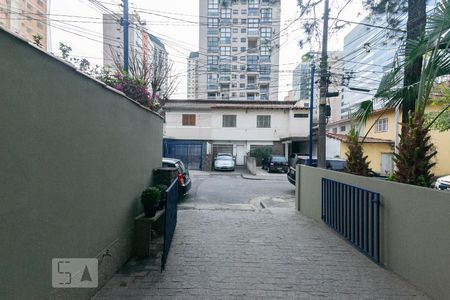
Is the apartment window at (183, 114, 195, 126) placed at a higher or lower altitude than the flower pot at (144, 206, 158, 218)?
higher

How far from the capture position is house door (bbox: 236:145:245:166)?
2333 centimetres

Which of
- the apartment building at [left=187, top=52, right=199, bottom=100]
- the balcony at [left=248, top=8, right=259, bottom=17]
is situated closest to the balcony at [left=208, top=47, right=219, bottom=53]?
the balcony at [left=248, top=8, right=259, bottom=17]

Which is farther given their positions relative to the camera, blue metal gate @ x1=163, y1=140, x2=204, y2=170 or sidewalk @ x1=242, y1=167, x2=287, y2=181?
blue metal gate @ x1=163, y1=140, x2=204, y2=170

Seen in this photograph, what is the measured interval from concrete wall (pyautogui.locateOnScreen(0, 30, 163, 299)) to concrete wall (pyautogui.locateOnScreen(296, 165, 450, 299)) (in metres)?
3.40

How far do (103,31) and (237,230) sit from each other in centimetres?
875

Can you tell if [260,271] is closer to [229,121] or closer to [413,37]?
[413,37]

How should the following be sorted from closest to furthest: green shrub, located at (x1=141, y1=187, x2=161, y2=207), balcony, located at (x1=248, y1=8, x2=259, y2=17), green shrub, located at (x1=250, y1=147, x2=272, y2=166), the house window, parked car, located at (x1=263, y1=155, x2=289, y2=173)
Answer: green shrub, located at (x1=141, y1=187, x2=161, y2=207) → the house window → parked car, located at (x1=263, y1=155, x2=289, y2=173) → green shrub, located at (x1=250, y1=147, x2=272, y2=166) → balcony, located at (x1=248, y1=8, x2=259, y2=17)

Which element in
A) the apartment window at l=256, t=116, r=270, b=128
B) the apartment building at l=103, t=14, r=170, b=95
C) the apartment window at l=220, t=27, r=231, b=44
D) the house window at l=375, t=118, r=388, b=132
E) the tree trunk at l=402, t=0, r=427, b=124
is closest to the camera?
the tree trunk at l=402, t=0, r=427, b=124

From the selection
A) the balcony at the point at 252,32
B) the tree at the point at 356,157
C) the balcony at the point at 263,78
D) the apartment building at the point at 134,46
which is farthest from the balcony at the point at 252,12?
the tree at the point at 356,157

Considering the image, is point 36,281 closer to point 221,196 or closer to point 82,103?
point 82,103

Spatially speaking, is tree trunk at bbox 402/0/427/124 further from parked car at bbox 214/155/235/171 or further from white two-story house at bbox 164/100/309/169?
white two-story house at bbox 164/100/309/169

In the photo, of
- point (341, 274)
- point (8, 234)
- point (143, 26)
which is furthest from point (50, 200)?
point (143, 26)

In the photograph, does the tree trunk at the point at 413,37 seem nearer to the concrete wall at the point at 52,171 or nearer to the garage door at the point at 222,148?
the concrete wall at the point at 52,171

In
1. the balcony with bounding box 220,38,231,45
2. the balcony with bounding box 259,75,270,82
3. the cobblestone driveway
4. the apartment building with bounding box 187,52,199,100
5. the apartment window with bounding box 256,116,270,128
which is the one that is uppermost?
the balcony with bounding box 220,38,231,45
